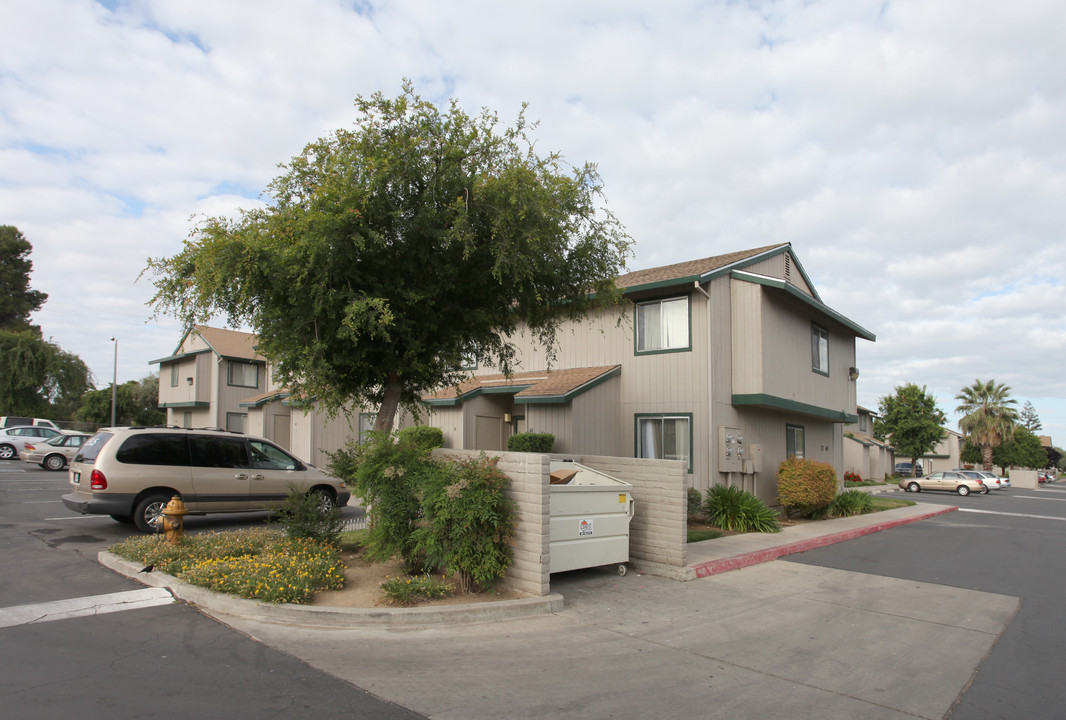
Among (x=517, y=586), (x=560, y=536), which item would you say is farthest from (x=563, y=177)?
(x=517, y=586)

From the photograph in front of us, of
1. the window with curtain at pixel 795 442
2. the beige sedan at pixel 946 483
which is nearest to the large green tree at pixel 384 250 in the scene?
the window with curtain at pixel 795 442

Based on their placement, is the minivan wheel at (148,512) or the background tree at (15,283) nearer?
the minivan wheel at (148,512)

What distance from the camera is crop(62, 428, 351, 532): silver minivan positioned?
10.9 meters

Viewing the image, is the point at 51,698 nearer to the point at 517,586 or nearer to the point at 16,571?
the point at 517,586

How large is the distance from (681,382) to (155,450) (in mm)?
10659

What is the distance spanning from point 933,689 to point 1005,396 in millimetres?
68562

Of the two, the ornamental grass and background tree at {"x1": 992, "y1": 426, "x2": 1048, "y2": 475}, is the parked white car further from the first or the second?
background tree at {"x1": 992, "y1": 426, "x2": 1048, "y2": 475}

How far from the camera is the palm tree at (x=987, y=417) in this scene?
58.5 metres

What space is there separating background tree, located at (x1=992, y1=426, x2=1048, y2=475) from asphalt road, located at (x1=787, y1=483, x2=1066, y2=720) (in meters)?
60.2

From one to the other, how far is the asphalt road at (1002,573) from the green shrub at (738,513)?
1409 millimetres

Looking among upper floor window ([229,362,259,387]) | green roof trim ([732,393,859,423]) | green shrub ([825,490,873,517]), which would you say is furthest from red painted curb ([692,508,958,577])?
upper floor window ([229,362,259,387])

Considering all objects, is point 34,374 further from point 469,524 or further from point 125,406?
point 469,524

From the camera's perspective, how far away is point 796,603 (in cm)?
830

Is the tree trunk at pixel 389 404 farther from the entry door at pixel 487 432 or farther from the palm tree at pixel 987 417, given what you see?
the palm tree at pixel 987 417
